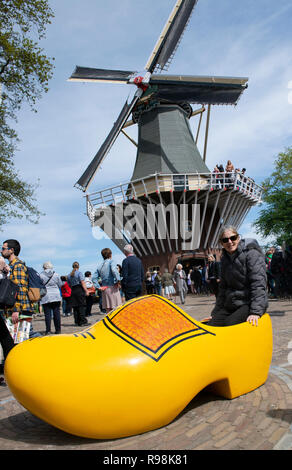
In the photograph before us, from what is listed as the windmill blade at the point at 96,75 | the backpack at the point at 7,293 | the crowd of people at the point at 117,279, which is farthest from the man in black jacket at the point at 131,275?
the windmill blade at the point at 96,75

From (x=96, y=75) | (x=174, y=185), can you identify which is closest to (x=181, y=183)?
(x=174, y=185)

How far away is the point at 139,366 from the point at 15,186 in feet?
45.4

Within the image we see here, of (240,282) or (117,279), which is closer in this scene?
(240,282)

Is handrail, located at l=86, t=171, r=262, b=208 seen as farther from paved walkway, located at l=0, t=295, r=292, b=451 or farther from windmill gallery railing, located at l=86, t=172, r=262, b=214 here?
paved walkway, located at l=0, t=295, r=292, b=451

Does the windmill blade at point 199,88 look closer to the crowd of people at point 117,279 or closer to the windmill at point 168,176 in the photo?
the windmill at point 168,176

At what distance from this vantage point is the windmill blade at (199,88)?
833 inches

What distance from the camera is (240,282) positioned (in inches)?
139

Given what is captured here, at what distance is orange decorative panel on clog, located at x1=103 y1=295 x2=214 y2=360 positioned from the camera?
8.16 feet

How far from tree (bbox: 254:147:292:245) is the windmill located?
5.94 m

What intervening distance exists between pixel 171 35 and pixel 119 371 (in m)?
Answer: 24.9

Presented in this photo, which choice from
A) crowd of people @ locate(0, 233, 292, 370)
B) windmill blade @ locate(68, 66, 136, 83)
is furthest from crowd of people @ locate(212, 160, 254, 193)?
windmill blade @ locate(68, 66, 136, 83)

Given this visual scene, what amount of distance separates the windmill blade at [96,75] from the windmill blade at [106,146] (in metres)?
1.55

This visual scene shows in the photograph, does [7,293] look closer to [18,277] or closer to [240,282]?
[18,277]

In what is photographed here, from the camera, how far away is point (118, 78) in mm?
23109
